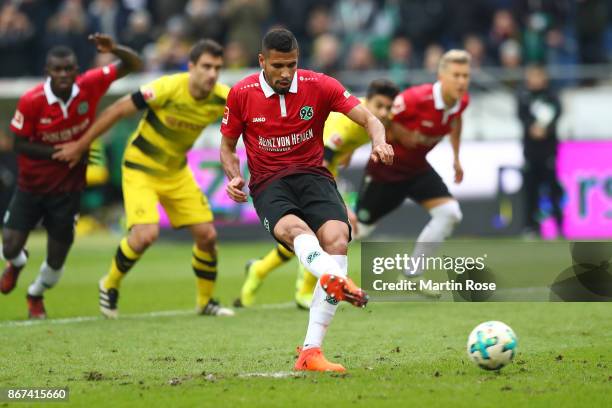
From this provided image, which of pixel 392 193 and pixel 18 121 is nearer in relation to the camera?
pixel 18 121

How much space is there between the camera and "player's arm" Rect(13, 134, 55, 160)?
436 inches

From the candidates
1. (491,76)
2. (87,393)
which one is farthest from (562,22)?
(87,393)

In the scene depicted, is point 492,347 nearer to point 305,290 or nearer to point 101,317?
point 305,290

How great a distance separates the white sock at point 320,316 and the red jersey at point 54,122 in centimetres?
441

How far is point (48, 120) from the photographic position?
1095cm

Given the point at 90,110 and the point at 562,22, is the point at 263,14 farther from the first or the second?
the point at 90,110

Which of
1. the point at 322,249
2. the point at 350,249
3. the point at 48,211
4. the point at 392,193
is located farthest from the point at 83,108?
the point at 350,249

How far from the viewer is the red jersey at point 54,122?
10930 millimetres

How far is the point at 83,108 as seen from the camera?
36.4 ft

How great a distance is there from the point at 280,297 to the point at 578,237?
25.6ft

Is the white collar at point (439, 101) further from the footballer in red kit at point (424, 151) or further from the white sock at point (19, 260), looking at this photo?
the white sock at point (19, 260)

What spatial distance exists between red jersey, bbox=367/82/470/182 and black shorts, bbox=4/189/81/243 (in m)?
3.34

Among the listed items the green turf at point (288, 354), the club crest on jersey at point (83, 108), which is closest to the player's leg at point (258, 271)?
the green turf at point (288, 354)

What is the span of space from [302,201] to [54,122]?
3979mm
